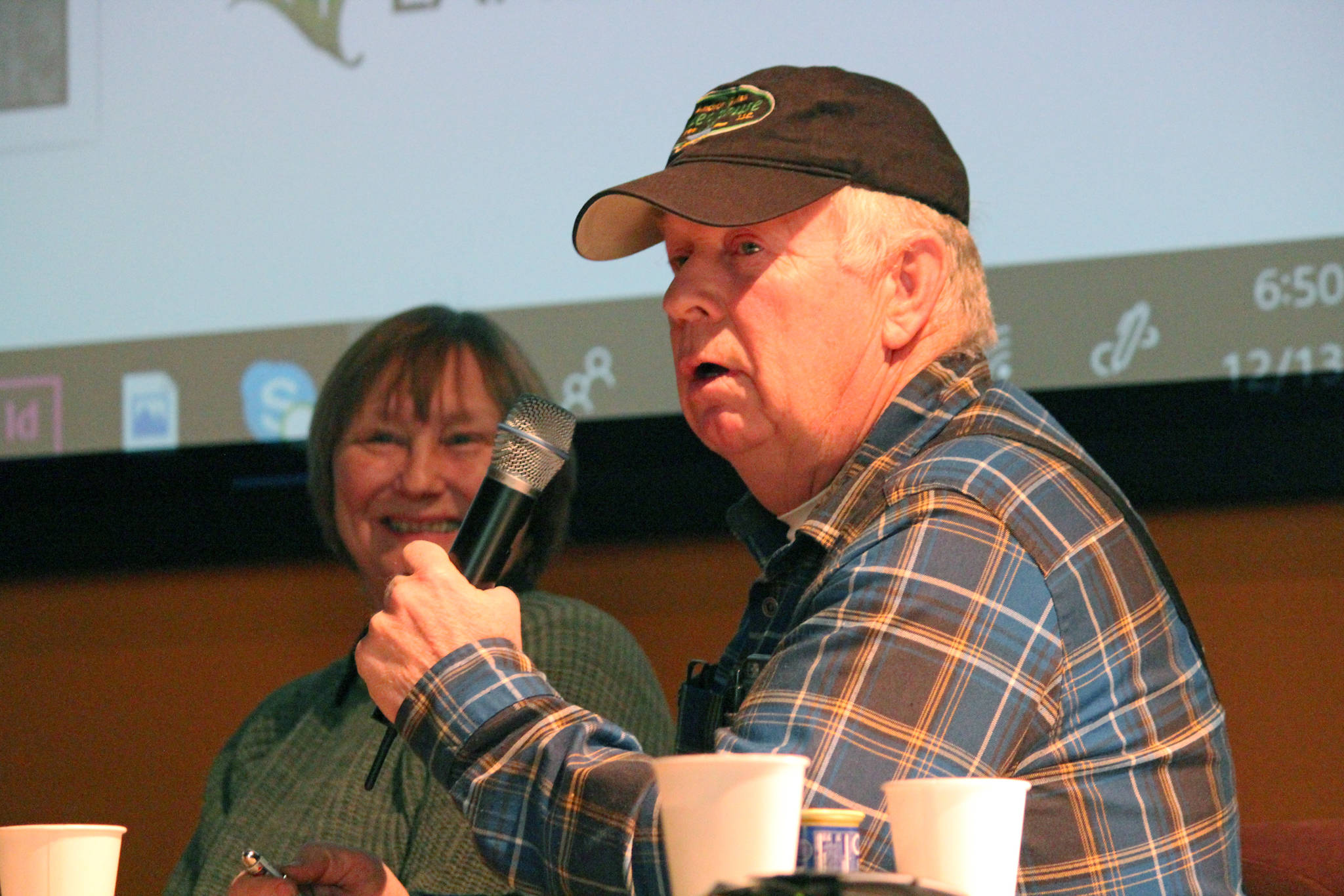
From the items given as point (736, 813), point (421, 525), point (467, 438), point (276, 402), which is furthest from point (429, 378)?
point (736, 813)

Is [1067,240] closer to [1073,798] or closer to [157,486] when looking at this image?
[1073,798]

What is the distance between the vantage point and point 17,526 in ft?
9.62

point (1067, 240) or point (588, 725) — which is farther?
point (1067, 240)

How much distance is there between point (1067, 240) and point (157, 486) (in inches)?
65.8

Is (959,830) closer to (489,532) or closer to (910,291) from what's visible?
(489,532)

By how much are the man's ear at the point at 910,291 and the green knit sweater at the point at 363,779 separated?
747mm

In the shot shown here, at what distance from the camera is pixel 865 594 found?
48.1 inches

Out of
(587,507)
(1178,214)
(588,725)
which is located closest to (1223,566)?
(1178,214)

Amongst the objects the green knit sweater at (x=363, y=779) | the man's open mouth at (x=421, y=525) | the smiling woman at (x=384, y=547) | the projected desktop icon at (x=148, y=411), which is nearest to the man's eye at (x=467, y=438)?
the smiling woman at (x=384, y=547)

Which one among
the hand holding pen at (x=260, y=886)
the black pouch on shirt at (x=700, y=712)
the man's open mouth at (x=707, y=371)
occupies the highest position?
the man's open mouth at (x=707, y=371)

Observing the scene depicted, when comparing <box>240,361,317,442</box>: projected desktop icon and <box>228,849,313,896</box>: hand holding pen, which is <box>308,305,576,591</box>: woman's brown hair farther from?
<box>228,849,313,896</box>: hand holding pen

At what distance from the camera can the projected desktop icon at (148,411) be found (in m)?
2.79

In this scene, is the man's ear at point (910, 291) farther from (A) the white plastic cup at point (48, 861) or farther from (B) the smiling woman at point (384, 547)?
(A) the white plastic cup at point (48, 861)

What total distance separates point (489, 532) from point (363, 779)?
827 mm
